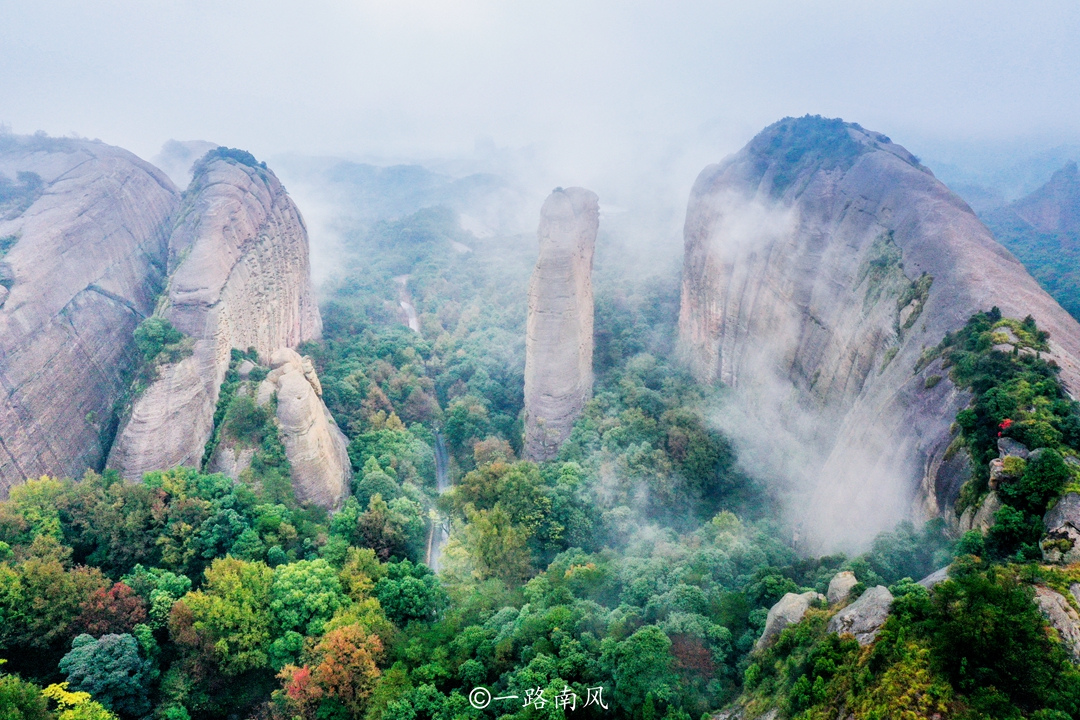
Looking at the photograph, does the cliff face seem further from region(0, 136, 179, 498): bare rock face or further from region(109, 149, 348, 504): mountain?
region(0, 136, 179, 498): bare rock face

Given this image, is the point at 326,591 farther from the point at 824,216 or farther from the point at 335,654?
the point at 824,216

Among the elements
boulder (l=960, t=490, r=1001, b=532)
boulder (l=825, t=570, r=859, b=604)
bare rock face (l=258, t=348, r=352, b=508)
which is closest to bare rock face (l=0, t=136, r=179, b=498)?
bare rock face (l=258, t=348, r=352, b=508)

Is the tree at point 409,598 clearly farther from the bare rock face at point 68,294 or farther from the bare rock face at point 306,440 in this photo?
the bare rock face at point 68,294

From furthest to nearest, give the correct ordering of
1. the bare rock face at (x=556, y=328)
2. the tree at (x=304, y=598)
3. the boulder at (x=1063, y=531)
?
the bare rock face at (x=556, y=328)
the tree at (x=304, y=598)
the boulder at (x=1063, y=531)

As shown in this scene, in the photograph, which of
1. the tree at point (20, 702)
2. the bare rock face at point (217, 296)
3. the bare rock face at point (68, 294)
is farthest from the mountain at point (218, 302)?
the tree at point (20, 702)

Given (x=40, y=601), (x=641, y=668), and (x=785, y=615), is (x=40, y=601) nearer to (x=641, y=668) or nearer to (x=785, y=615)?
(x=641, y=668)

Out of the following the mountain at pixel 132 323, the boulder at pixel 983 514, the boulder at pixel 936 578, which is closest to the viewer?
the boulder at pixel 936 578

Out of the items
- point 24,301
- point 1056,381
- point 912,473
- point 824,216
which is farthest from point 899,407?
point 24,301
